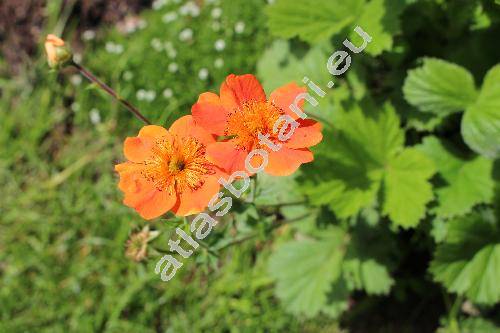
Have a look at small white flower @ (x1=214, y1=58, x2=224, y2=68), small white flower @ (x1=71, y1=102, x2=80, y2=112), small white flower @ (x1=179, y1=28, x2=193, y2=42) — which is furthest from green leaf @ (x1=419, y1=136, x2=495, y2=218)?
small white flower @ (x1=71, y1=102, x2=80, y2=112)

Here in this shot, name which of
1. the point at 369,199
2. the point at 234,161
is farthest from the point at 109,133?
the point at 234,161

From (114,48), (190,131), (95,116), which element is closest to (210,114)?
(190,131)

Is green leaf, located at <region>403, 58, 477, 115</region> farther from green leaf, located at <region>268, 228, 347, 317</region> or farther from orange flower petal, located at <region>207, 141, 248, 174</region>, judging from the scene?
orange flower petal, located at <region>207, 141, 248, 174</region>

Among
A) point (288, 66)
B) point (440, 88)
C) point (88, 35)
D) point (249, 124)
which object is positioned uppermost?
point (440, 88)

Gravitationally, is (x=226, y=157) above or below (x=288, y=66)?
above

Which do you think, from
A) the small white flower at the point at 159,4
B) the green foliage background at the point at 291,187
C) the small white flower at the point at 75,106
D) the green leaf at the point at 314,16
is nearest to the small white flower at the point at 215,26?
the green foliage background at the point at 291,187

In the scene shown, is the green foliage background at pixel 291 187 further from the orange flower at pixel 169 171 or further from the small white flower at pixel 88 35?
the orange flower at pixel 169 171

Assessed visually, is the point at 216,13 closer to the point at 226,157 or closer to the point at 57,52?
the point at 57,52
